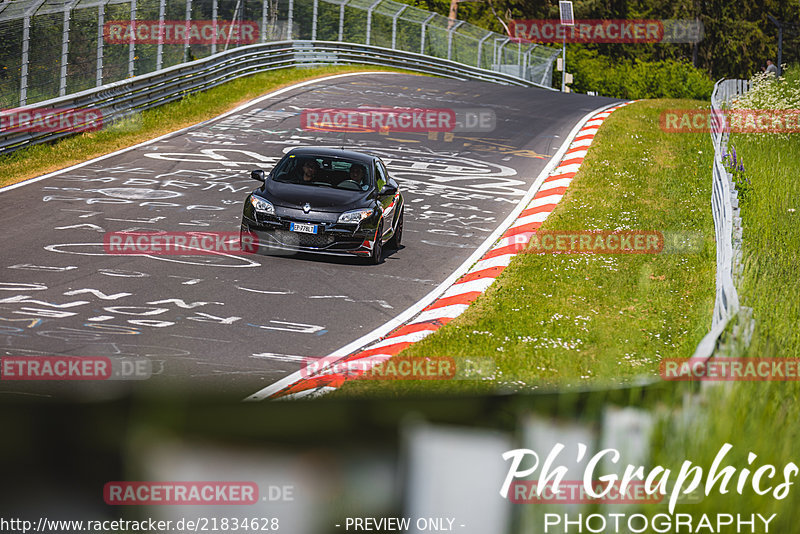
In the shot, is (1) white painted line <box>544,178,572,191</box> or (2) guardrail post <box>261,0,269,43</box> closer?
(1) white painted line <box>544,178,572,191</box>

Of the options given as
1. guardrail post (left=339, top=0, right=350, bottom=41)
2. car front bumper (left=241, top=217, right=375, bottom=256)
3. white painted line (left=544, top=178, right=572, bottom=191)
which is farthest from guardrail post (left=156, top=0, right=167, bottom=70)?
car front bumper (left=241, top=217, right=375, bottom=256)

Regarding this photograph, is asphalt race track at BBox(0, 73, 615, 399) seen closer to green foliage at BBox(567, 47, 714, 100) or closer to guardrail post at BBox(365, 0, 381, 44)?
guardrail post at BBox(365, 0, 381, 44)

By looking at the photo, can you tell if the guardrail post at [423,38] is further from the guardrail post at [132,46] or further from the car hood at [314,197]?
the car hood at [314,197]

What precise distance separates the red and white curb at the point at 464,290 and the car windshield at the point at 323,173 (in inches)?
80.3

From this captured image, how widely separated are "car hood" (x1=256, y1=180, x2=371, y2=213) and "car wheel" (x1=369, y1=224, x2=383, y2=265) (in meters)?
0.42

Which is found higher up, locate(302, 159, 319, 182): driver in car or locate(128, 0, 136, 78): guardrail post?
locate(128, 0, 136, 78): guardrail post

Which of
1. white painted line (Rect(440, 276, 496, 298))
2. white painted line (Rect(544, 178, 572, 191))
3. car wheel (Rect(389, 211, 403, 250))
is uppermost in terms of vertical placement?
white painted line (Rect(544, 178, 572, 191))

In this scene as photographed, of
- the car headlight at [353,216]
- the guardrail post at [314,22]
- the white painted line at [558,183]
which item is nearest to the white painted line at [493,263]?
the car headlight at [353,216]

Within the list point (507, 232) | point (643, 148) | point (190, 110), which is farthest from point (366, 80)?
point (507, 232)

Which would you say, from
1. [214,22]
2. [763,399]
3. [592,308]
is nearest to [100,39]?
[214,22]

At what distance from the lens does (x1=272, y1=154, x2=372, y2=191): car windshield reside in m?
14.3

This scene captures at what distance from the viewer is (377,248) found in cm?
1385

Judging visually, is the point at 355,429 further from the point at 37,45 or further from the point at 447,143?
the point at 447,143

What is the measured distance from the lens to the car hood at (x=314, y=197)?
1354cm
